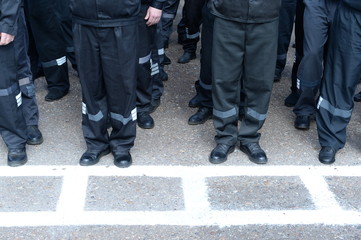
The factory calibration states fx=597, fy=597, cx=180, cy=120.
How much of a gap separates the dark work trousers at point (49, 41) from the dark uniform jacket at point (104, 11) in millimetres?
1337

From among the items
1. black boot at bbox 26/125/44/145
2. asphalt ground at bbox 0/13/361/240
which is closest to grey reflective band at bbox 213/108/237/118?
asphalt ground at bbox 0/13/361/240

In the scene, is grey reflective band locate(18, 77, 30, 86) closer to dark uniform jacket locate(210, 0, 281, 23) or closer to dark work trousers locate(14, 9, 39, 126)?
dark work trousers locate(14, 9, 39, 126)

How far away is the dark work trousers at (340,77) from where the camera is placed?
4453 millimetres

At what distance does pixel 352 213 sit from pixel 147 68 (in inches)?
82.6

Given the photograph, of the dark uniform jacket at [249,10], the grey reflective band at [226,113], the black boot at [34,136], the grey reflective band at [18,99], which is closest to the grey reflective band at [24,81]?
the grey reflective band at [18,99]

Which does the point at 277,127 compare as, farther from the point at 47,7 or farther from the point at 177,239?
the point at 47,7

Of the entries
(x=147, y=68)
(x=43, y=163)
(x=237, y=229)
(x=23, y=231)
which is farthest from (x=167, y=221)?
(x=147, y=68)

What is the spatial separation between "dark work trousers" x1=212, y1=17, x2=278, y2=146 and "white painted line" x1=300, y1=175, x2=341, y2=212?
0.56 m

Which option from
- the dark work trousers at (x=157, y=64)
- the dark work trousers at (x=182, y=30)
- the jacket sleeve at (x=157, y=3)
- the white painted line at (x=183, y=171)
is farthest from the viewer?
the dark work trousers at (x=182, y=30)

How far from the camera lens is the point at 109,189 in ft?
14.0

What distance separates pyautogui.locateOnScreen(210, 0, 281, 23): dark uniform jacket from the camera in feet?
13.9

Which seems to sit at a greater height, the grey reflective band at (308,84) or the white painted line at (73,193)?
the grey reflective band at (308,84)

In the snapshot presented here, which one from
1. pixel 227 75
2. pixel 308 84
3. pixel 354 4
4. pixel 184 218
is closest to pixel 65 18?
pixel 227 75

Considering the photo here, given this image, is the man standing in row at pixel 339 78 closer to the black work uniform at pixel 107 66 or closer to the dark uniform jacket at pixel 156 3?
the dark uniform jacket at pixel 156 3
